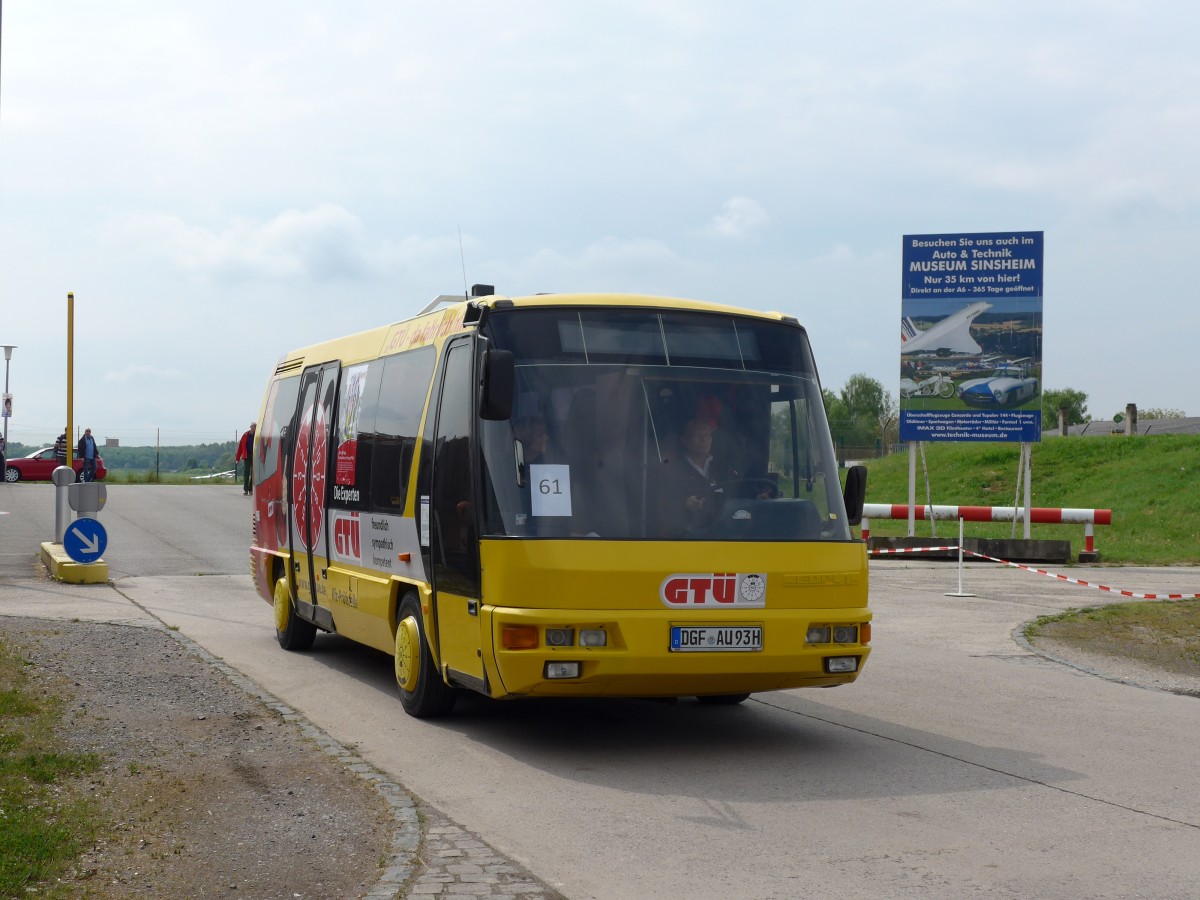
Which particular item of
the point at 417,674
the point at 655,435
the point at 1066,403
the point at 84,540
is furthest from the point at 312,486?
the point at 1066,403

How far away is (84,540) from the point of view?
18656 millimetres

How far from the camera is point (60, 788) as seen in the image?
729 cm

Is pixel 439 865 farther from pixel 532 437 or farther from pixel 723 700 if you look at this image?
pixel 723 700

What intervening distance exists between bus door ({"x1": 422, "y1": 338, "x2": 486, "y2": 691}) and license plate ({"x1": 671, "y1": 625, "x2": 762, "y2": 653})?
45.9 inches

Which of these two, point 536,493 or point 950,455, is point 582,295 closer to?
point 536,493

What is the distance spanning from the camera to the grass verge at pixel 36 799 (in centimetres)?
577

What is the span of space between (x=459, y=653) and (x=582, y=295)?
2312mm

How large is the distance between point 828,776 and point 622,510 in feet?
6.05

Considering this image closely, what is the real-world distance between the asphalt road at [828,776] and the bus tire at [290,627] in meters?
0.16

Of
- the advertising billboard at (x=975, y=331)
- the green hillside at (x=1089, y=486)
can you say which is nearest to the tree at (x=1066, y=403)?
the green hillside at (x=1089, y=486)

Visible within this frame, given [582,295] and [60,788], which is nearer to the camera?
[60,788]

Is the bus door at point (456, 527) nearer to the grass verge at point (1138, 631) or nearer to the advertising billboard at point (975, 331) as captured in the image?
the grass verge at point (1138, 631)

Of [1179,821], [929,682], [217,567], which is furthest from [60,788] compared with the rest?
[217,567]

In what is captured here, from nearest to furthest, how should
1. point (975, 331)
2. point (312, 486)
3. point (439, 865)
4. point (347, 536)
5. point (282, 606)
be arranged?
point (439, 865), point (347, 536), point (312, 486), point (282, 606), point (975, 331)
